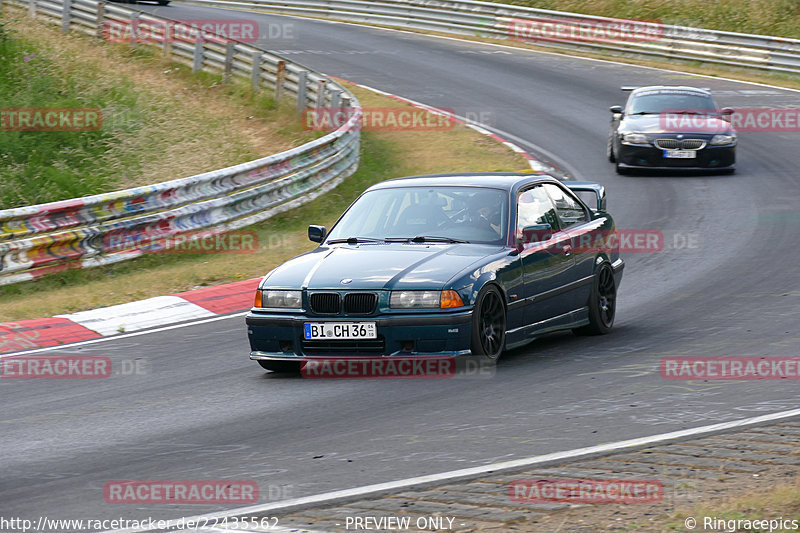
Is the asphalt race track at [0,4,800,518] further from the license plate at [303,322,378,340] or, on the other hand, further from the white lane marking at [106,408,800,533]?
the license plate at [303,322,378,340]

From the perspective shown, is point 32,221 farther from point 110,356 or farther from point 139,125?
point 139,125

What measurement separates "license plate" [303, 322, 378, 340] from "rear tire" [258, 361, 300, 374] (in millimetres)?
541

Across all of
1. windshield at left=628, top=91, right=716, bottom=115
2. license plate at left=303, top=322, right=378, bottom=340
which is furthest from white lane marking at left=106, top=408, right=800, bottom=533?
windshield at left=628, top=91, right=716, bottom=115

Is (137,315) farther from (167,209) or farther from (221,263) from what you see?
(167,209)

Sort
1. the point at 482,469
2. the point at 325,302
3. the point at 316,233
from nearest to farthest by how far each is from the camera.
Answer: the point at 482,469
the point at 325,302
the point at 316,233

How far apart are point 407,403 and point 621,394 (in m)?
1.42

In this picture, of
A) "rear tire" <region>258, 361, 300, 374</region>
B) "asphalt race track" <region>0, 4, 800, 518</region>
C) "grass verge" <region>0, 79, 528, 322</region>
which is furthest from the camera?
"grass verge" <region>0, 79, 528, 322</region>

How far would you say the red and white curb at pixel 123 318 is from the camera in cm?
1100

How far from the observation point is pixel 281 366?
30.2 ft

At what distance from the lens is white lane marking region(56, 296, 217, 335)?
1150cm

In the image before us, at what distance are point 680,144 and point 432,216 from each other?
12729 mm

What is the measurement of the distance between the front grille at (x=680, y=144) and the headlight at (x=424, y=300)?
45.0ft

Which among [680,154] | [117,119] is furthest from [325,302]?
[117,119]

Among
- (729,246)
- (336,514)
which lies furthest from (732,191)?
(336,514)
